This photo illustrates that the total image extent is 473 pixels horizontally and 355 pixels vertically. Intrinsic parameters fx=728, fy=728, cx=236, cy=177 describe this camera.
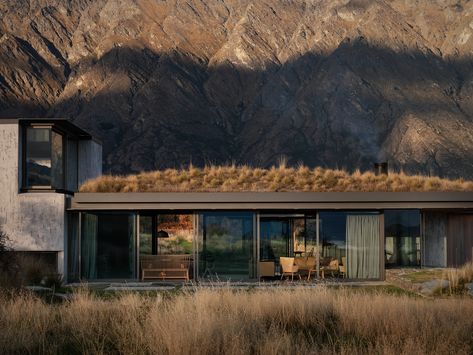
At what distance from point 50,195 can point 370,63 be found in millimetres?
69249

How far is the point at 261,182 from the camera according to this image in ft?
67.8

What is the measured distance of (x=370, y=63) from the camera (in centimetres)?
8356

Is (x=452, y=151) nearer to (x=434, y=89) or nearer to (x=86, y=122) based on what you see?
(x=434, y=89)

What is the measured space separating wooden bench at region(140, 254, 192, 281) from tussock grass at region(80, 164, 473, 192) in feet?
6.87

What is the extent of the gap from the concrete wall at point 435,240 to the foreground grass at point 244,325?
8643 millimetres

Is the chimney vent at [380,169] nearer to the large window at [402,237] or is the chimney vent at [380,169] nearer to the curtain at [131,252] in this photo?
the large window at [402,237]

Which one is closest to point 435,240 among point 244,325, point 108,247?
point 108,247

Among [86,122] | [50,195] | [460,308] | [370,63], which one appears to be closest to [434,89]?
[370,63]

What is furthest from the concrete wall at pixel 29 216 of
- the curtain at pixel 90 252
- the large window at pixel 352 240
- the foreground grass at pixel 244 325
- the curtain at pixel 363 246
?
the foreground grass at pixel 244 325

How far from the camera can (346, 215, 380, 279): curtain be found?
60.3 ft

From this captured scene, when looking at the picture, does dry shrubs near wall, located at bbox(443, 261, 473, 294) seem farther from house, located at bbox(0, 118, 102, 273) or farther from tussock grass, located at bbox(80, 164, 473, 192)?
house, located at bbox(0, 118, 102, 273)

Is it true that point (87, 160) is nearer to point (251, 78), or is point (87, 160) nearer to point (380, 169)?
point (380, 169)

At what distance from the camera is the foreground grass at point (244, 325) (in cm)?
781

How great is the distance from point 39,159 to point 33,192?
3.02 feet
